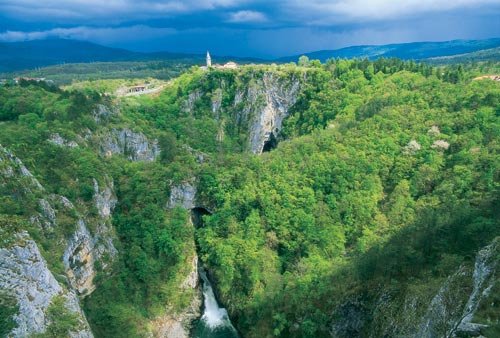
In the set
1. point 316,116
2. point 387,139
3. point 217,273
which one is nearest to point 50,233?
point 217,273

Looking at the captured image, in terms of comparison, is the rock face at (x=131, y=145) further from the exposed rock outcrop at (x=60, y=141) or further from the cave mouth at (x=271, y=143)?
the cave mouth at (x=271, y=143)

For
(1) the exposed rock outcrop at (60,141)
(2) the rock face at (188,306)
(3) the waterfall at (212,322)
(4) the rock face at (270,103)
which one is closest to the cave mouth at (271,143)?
(4) the rock face at (270,103)

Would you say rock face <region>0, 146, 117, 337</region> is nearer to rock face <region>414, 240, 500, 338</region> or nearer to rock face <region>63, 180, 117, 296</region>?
rock face <region>63, 180, 117, 296</region>

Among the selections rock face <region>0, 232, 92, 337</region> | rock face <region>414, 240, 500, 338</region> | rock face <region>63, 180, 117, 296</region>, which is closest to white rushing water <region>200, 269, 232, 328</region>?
rock face <region>63, 180, 117, 296</region>

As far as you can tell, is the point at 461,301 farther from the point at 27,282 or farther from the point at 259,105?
the point at 259,105

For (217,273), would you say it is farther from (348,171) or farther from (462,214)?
(462,214)
